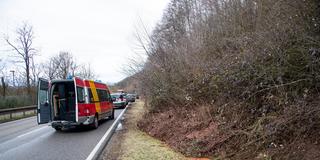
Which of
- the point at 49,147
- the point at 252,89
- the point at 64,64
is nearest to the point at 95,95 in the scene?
the point at 49,147

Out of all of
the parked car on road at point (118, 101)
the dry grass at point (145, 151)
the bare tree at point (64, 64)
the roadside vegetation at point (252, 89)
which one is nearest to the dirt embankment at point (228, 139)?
the roadside vegetation at point (252, 89)

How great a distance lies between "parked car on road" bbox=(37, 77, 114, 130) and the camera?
14.5 metres

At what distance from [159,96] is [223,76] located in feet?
19.4

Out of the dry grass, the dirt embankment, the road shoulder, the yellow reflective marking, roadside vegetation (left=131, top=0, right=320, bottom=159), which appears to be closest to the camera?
the dirt embankment

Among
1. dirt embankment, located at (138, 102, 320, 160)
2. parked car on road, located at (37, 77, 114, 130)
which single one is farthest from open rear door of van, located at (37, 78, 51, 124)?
dirt embankment, located at (138, 102, 320, 160)

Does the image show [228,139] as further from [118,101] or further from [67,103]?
[118,101]

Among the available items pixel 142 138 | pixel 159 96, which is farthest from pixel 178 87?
pixel 142 138

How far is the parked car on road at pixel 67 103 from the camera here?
1455cm

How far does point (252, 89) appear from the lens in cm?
877

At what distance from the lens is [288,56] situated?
8.09 m

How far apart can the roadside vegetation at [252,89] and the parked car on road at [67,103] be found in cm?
290

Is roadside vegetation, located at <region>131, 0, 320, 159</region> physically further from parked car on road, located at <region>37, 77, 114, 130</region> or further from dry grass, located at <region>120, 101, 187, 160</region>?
parked car on road, located at <region>37, 77, 114, 130</region>

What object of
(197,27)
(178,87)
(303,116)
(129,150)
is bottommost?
(129,150)

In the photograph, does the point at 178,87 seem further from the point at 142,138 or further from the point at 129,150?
the point at 129,150
